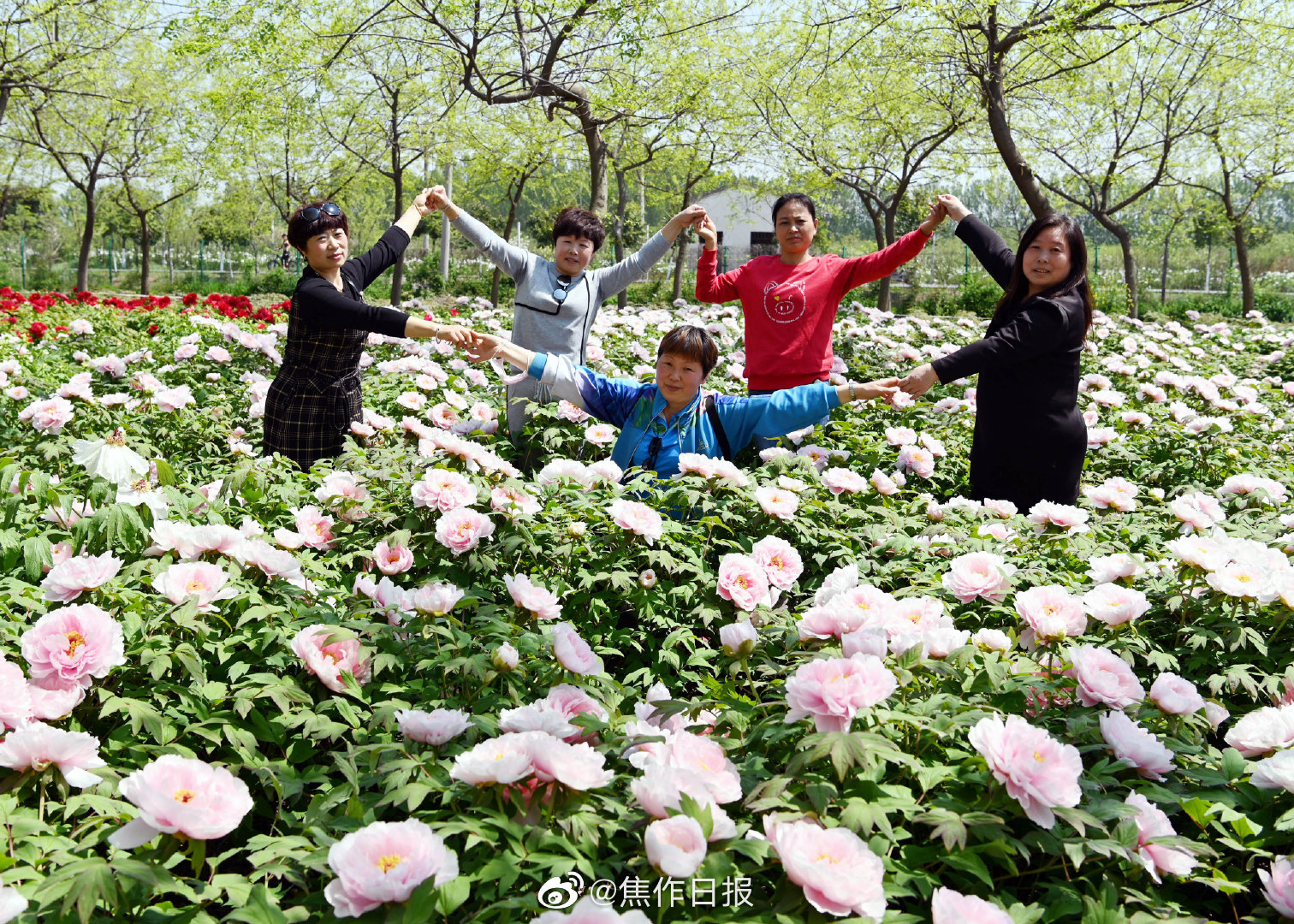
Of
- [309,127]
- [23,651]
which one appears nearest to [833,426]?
[23,651]

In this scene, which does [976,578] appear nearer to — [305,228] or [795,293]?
[795,293]

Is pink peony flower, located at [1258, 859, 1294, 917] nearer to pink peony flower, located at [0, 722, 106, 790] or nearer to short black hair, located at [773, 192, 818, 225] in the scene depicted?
pink peony flower, located at [0, 722, 106, 790]

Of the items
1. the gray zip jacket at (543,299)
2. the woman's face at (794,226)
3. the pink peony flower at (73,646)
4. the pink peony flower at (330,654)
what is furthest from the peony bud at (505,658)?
the woman's face at (794,226)

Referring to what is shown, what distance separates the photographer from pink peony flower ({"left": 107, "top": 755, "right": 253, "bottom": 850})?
3.48 feet

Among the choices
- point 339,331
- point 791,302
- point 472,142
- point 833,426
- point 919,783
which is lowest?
point 919,783

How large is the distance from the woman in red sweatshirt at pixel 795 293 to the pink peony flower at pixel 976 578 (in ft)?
7.85

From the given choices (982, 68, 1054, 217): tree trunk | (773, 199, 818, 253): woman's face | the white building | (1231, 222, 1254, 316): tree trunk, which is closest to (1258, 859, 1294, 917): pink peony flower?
(773, 199, 818, 253): woman's face

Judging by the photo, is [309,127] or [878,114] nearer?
[878,114]

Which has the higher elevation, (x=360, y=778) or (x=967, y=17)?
(x=967, y=17)

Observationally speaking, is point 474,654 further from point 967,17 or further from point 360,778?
point 967,17

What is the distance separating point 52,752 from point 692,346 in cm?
230

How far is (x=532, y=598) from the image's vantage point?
67.9 inches

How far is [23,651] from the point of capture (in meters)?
1.39

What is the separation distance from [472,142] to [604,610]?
15.2 meters
